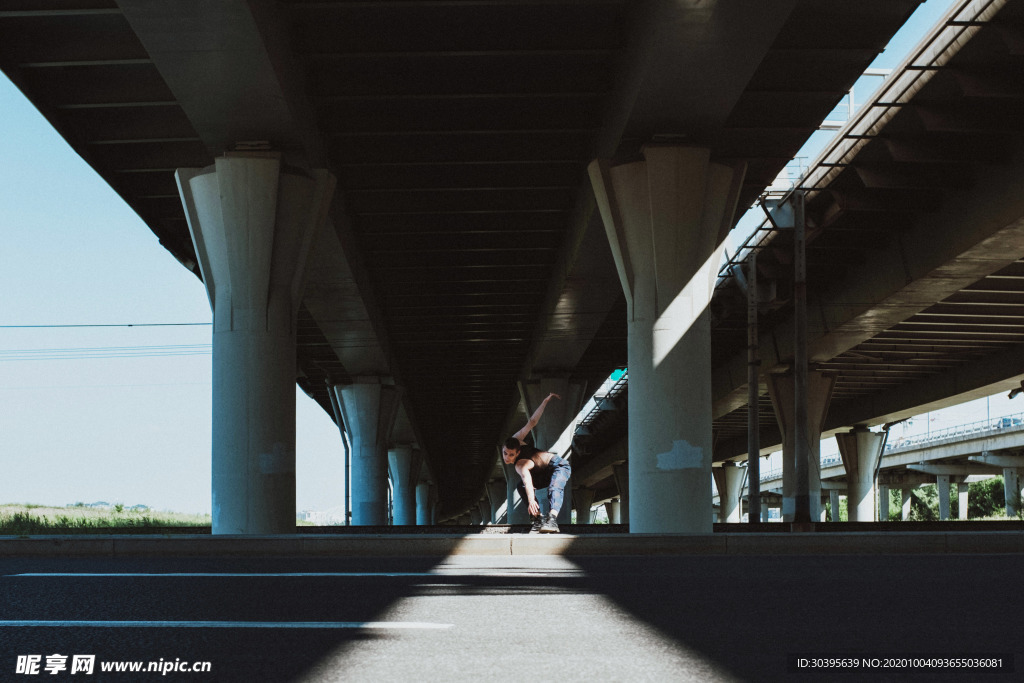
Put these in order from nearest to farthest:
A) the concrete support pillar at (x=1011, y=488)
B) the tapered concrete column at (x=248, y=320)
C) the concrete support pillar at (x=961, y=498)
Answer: the tapered concrete column at (x=248, y=320)
the concrete support pillar at (x=1011, y=488)
the concrete support pillar at (x=961, y=498)

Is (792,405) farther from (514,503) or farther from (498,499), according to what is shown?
(498,499)

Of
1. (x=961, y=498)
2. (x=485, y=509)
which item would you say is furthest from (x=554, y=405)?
(x=485, y=509)

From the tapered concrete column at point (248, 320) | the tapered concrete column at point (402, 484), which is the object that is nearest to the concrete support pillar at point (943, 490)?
the tapered concrete column at point (402, 484)

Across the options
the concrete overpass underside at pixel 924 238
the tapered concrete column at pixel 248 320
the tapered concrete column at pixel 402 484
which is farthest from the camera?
the tapered concrete column at pixel 402 484

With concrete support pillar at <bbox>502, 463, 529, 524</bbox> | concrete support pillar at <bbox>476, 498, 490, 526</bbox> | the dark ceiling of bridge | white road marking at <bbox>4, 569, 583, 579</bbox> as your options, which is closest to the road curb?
white road marking at <bbox>4, 569, 583, 579</bbox>

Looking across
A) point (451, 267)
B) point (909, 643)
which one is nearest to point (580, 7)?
point (909, 643)

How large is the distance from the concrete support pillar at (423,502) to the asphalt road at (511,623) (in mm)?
90927

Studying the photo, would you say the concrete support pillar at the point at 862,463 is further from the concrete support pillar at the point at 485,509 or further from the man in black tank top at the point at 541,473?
the concrete support pillar at the point at 485,509

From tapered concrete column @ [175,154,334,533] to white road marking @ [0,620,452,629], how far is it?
12.6 meters

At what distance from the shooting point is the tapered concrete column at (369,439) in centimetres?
4344

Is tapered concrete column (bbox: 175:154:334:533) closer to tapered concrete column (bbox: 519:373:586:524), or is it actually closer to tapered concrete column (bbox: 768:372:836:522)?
tapered concrete column (bbox: 519:373:586:524)

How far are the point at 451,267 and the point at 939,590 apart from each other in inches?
957

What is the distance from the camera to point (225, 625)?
5102mm

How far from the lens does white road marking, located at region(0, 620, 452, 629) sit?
505cm
